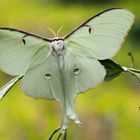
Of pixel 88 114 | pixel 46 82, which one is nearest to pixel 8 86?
pixel 46 82

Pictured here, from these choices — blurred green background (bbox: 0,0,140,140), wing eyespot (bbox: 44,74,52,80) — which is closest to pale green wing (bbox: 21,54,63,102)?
wing eyespot (bbox: 44,74,52,80)

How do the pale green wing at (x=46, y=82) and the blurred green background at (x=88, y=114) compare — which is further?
the blurred green background at (x=88, y=114)

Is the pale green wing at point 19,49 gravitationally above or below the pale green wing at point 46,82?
above

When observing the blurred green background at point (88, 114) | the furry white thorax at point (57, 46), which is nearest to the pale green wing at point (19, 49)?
the furry white thorax at point (57, 46)

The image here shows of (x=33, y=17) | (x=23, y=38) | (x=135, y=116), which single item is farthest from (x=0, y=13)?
(x=23, y=38)

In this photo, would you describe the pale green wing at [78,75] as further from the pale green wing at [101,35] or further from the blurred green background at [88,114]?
the blurred green background at [88,114]

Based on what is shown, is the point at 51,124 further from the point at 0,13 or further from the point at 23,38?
the point at 0,13
